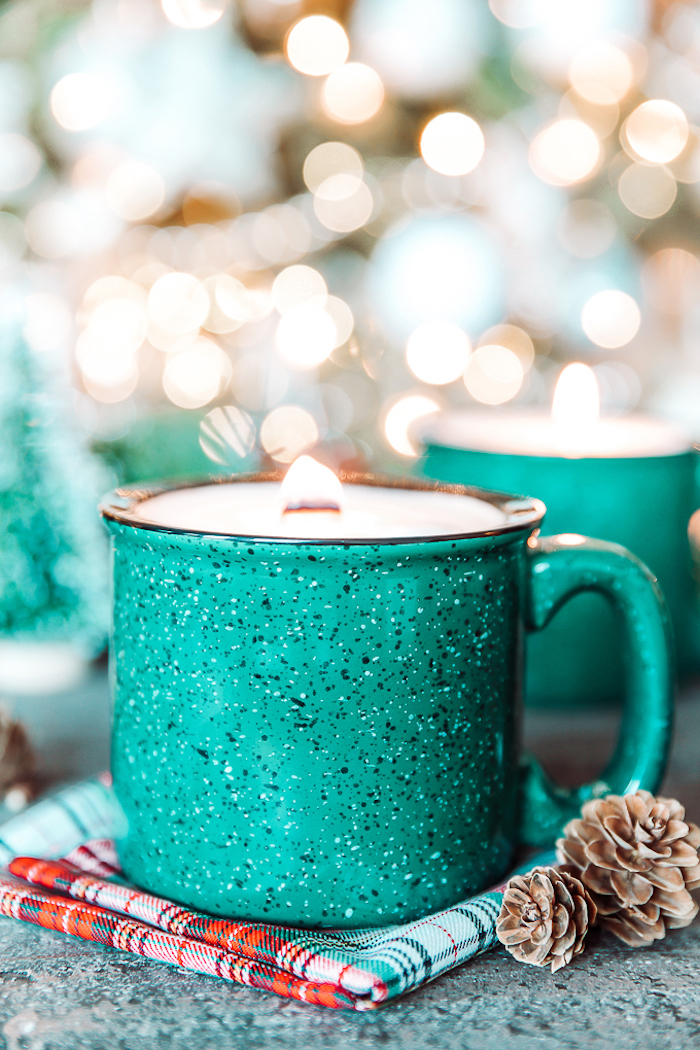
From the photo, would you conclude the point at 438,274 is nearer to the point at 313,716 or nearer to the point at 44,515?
the point at 44,515

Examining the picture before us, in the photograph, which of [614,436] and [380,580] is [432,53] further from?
[380,580]

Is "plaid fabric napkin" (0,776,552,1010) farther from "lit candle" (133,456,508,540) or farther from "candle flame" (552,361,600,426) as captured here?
"candle flame" (552,361,600,426)

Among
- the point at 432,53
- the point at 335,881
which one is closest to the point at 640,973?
the point at 335,881

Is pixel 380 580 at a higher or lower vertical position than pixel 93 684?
higher

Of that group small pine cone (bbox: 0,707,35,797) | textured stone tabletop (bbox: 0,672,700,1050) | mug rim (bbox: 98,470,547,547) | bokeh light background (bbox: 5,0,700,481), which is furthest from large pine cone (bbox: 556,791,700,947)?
bokeh light background (bbox: 5,0,700,481)

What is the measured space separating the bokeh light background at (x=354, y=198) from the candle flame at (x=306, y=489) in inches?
22.1

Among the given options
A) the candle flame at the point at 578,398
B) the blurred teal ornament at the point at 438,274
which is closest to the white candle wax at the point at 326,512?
the candle flame at the point at 578,398

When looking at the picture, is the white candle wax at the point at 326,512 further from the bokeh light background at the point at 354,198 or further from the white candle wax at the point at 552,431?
the bokeh light background at the point at 354,198

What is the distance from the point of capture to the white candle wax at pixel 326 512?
0.39m

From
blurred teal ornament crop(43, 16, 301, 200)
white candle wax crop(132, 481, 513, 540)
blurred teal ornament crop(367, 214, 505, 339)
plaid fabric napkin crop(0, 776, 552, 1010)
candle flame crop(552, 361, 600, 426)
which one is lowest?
plaid fabric napkin crop(0, 776, 552, 1010)

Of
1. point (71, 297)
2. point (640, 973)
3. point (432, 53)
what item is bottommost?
point (640, 973)

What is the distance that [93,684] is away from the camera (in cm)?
62

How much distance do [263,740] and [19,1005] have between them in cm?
11

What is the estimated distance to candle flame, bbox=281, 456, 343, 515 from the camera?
0.39 m
